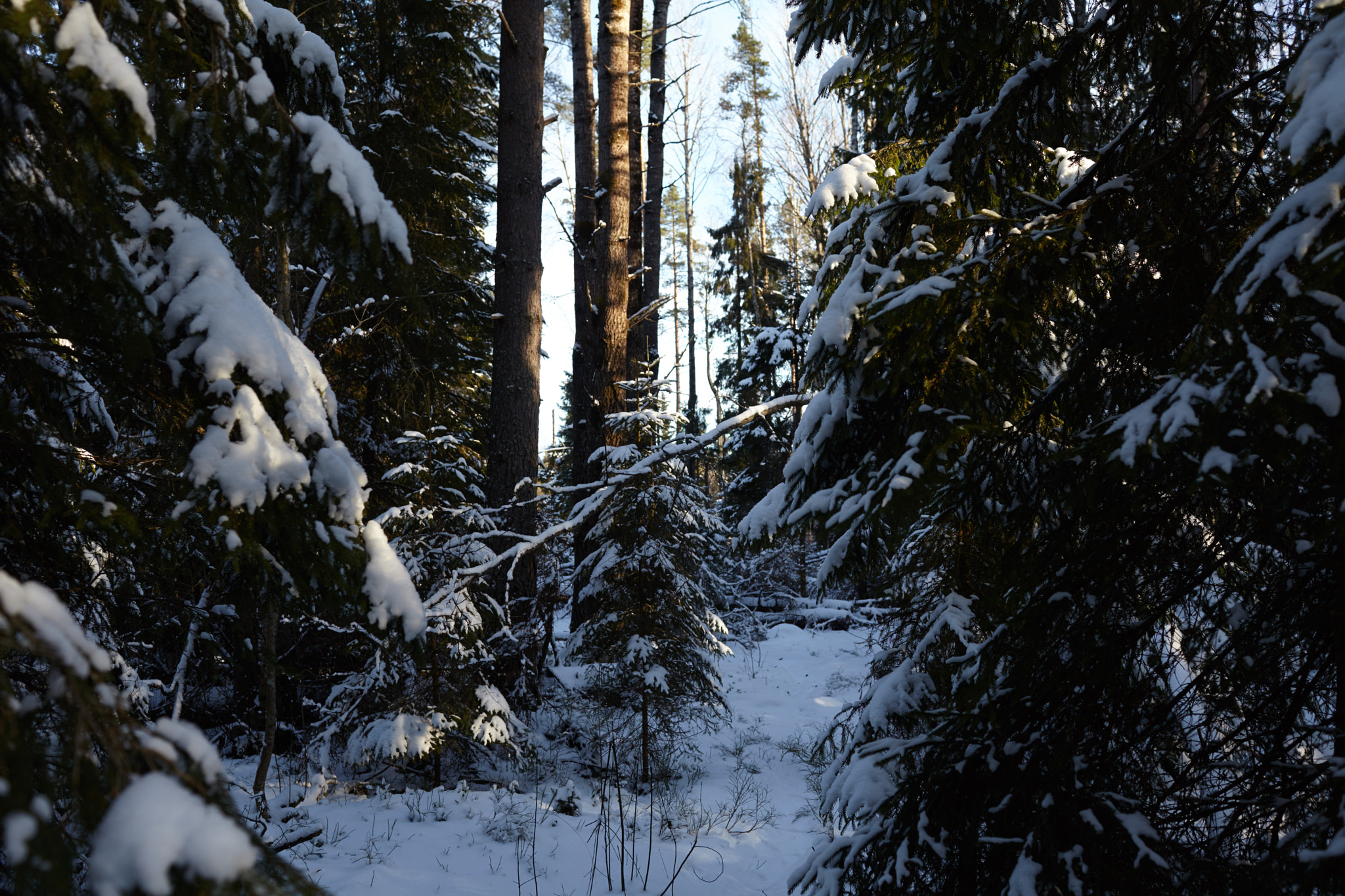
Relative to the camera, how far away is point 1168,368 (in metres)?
2.61

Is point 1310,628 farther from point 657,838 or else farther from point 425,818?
point 425,818

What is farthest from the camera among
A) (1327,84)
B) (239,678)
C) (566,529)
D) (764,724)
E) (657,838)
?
(764,724)

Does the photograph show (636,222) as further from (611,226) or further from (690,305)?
(690,305)

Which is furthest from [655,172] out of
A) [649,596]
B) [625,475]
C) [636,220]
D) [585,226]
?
[625,475]

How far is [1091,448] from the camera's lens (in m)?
2.16

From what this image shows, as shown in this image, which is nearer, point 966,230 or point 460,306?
point 966,230

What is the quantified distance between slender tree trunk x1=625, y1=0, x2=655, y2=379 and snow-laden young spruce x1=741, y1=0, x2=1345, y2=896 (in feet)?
14.2

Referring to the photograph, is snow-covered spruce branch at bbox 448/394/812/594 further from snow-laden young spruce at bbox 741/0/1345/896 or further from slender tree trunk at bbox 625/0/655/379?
slender tree trunk at bbox 625/0/655/379

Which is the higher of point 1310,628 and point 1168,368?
point 1168,368

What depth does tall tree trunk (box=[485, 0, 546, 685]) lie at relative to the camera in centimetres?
688

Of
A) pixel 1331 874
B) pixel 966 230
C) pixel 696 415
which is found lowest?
pixel 1331 874

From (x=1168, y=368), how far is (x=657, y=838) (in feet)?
15.8

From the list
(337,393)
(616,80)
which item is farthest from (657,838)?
(616,80)

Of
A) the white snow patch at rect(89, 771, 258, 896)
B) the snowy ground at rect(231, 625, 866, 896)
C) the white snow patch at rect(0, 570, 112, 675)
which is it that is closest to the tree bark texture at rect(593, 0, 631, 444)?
the snowy ground at rect(231, 625, 866, 896)
